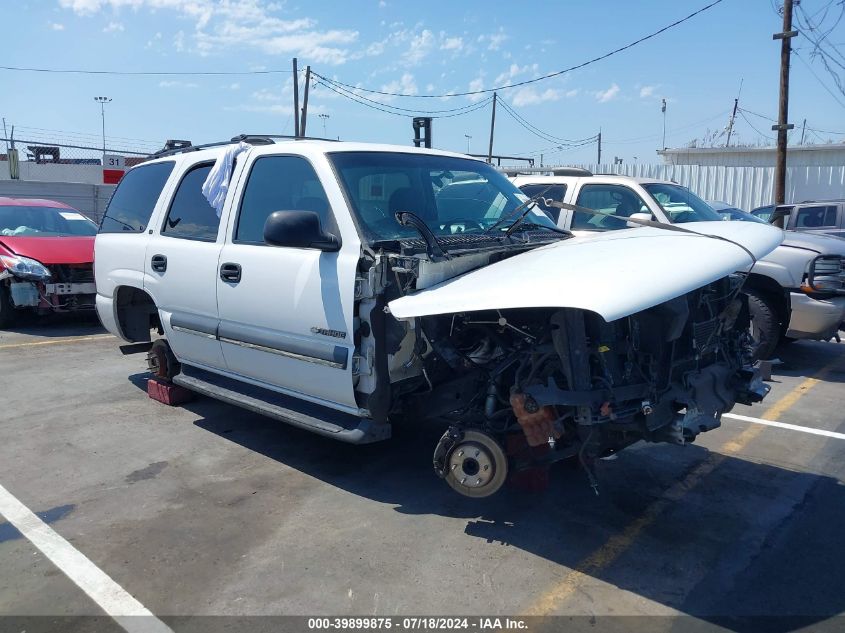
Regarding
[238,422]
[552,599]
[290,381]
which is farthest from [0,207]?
[552,599]

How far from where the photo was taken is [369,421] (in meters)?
3.99

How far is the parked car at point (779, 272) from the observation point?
7.09 meters

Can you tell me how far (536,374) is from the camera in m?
3.52

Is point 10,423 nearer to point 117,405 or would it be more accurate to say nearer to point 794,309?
point 117,405

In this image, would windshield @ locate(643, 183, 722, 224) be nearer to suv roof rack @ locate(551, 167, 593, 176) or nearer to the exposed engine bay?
suv roof rack @ locate(551, 167, 593, 176)

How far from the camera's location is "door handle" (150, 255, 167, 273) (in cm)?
525

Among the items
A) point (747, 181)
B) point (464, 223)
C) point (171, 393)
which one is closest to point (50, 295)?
point (171, 393)

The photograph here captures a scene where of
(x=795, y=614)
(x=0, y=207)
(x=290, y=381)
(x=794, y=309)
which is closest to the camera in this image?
(x=795, y=614)

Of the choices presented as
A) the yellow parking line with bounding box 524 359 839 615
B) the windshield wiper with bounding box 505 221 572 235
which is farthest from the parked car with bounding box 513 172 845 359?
the windshield wiper with bounding box 505 221 572 235

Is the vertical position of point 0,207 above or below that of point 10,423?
above

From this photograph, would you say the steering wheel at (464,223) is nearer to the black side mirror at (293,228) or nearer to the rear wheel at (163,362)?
the black side mirror at (293,228)

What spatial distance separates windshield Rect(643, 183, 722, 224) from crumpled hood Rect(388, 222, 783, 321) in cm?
388

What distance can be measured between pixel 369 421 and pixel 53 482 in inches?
84.5

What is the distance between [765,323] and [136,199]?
6.30 metres
